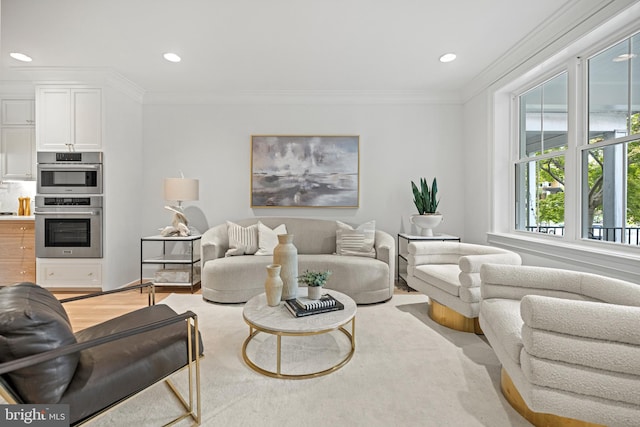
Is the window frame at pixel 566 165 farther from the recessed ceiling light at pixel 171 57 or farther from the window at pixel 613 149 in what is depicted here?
the recessed ceiling light at pixel 171 57

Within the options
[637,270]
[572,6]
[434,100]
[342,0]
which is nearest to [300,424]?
[637,270]

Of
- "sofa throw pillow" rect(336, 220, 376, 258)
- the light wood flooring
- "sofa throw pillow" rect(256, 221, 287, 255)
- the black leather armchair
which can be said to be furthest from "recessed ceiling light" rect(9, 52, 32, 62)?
"sofa throw pillow" rect(336, 220, 376, 258)

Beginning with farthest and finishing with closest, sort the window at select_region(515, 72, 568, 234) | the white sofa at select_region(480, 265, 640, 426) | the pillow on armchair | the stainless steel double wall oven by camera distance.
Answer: the stainless steel double wall oven
the window at select_region(515, 72, 568, 234)
the white sofa at select_region(480, 265, 640, 426)
the pillow on armchair

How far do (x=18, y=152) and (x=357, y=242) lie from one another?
4662 millimetres

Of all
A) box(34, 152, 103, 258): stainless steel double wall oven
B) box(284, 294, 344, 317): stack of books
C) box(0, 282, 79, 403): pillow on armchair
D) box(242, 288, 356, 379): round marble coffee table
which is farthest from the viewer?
box(34, 152, 103, 258): stainless steel double wall oven

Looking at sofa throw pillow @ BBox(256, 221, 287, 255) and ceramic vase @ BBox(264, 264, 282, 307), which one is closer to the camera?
ceramic vase @ BBox(264, 264, 282, 307)

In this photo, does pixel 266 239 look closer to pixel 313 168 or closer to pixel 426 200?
pixel 313 168

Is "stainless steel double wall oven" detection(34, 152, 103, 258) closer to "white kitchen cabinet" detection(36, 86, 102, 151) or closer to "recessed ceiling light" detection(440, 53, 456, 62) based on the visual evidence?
"white kitchen cabinet" detection(36, 86, 102, 151)

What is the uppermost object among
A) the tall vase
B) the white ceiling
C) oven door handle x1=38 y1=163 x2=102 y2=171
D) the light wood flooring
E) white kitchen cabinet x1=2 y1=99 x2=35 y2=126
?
the white ceiling

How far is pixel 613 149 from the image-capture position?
2.23 meters

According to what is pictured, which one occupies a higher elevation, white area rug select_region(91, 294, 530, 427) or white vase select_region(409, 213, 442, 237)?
white vase select_region(409, 213, 442, 237)

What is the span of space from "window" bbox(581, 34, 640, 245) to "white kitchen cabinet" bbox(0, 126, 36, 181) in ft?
20.5

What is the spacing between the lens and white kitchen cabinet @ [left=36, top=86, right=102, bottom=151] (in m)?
3.50

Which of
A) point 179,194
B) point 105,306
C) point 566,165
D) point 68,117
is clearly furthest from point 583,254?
point 68,117
